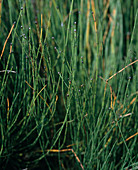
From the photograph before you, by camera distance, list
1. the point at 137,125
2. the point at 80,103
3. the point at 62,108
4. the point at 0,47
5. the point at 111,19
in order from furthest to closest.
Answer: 1. the point at 111,19
2. the point at 62,108
3. the point at 0,47
4. the point at 137,125
5. the point at 80,103

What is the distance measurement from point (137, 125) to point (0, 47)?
0.76m

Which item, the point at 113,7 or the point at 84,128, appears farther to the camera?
the point at 113,7

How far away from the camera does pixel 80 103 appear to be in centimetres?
92

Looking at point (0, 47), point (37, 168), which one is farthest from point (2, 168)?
point (0, 47)

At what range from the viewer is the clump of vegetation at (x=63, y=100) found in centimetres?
90

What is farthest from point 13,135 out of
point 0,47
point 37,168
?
point 0,47

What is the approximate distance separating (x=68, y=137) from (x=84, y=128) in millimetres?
112

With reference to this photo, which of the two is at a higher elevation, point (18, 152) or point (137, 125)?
point (137, 125)

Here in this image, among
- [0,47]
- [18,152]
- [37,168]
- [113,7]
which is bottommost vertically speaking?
[37,168]

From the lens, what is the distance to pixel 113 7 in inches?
57.5

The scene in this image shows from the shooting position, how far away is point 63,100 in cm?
94

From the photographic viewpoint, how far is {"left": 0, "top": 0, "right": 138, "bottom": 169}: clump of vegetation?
90 centimetres

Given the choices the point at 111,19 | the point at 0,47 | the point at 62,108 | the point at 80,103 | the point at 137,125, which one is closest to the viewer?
the point at 80,103

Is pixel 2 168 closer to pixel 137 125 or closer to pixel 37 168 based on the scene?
pixel 37 168
